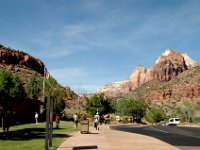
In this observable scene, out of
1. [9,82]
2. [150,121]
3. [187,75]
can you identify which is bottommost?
[150,121]

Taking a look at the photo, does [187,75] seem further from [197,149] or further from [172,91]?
[197,149]

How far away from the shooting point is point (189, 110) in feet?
271

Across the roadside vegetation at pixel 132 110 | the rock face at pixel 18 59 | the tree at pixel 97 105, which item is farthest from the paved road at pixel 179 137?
the rock face at pixel 18 59

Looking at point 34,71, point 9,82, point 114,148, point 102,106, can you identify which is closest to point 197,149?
point 114,148

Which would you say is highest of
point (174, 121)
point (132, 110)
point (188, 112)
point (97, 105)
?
point (97, 105)

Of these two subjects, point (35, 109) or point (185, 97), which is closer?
point (35, 109)

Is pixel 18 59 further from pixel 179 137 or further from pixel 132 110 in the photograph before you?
pixel 179 137

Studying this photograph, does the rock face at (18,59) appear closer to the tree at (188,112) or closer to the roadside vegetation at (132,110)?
the roadside vegetation at (132,110)

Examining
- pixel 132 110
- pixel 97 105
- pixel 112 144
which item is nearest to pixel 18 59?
pixel 132 110

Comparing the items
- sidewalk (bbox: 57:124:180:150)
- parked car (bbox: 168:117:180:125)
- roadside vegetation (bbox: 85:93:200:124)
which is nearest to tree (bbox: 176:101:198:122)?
roadside vegetation (bbox: 85:93:200:124)

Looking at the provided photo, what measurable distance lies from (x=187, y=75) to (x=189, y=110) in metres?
54.8

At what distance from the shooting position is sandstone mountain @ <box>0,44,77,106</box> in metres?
123

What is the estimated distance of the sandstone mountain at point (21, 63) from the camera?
4860 inches

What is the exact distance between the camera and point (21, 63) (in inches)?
5231
